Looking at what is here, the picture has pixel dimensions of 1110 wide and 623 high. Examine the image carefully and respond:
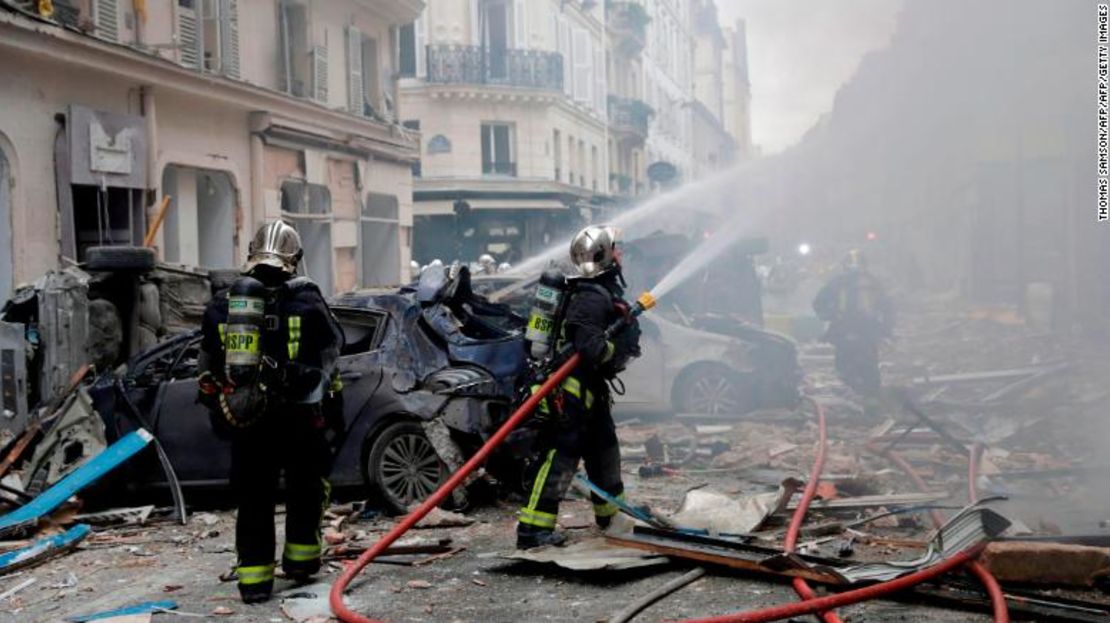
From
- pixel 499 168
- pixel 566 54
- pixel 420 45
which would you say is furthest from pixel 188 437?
pixel 566 54

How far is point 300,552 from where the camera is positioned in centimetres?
583

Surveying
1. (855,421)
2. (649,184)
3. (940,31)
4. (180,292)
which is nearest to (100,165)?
(180,292)

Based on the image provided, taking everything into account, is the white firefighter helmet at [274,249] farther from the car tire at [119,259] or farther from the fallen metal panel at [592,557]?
the car tire at [119,259]

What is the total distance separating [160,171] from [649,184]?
123 feet

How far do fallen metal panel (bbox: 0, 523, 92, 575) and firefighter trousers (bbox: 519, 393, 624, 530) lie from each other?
2.87m

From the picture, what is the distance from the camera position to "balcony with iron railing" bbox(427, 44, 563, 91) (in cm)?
3128

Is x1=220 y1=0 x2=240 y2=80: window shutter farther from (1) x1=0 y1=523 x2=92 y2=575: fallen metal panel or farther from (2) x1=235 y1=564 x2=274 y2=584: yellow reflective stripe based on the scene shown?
(2) x1=235 y1=564 x2=274 y2=584: yellow reflective stripe

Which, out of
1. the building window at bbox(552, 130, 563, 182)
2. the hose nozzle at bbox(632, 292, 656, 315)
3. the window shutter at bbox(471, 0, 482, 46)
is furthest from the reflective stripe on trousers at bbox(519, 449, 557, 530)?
the building window at bbox(552, 130, 563, 182)

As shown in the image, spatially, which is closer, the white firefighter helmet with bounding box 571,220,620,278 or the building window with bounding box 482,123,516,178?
the white firefighter helmet with bounding box 571,220,620,278

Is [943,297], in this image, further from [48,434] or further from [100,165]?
[48,434]

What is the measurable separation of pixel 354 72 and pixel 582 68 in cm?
1831

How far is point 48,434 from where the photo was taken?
323 inches

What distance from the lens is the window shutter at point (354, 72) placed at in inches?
813

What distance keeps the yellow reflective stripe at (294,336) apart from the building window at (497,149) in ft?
88.4
